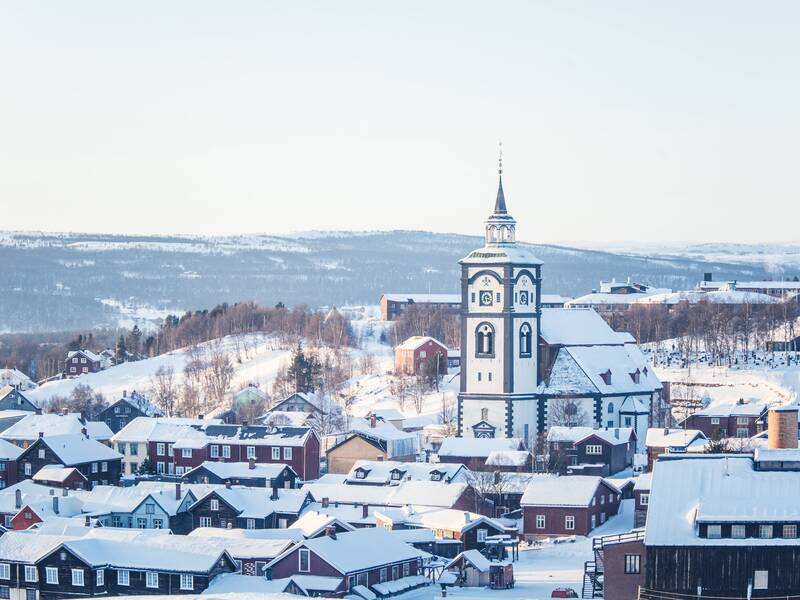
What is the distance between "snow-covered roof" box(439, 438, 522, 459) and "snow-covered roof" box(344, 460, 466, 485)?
2900 millimetres

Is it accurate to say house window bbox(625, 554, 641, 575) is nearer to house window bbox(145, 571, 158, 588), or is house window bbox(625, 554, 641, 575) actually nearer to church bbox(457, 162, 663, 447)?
house window bbox(145, 571, 158, 588)

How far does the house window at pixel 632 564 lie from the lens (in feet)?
146

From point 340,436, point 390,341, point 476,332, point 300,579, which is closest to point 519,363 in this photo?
point 476,332

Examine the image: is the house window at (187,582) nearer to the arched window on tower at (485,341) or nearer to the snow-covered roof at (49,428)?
the arched window on tower at (485,341)

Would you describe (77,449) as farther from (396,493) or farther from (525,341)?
(525,341)

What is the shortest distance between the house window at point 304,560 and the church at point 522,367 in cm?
2683

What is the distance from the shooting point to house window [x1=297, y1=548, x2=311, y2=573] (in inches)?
2036

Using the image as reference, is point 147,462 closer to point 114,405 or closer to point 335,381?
point 114,405

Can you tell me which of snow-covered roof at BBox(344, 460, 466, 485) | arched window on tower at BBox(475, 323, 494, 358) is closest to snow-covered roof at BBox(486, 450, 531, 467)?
snow-covered roof at BBox(344, 460, 466, 485)

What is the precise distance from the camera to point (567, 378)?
8000 centimetres

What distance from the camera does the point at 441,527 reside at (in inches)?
2363

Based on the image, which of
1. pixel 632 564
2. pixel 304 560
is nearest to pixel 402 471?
pixel 304 560

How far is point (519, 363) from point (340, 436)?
8.85 metres

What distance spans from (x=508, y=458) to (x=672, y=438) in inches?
266
